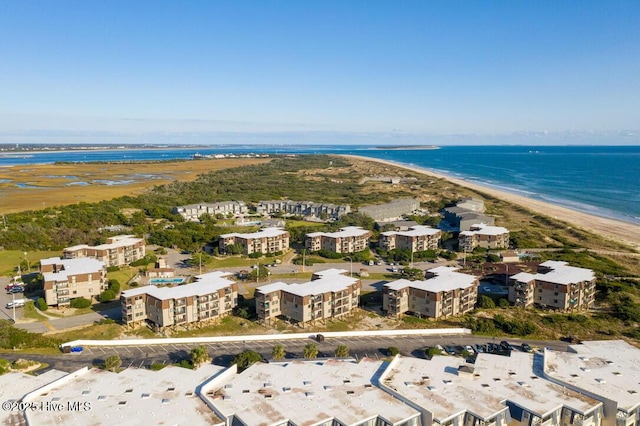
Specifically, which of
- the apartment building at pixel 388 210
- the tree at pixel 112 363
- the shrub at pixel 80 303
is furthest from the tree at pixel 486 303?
A: the apartment building at pixel 388 210

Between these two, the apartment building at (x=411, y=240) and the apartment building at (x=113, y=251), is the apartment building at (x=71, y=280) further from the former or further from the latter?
the apartment building at (x=411, y=240)

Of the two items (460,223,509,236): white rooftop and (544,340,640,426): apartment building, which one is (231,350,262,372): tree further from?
(460,223,509,236): white rooftop

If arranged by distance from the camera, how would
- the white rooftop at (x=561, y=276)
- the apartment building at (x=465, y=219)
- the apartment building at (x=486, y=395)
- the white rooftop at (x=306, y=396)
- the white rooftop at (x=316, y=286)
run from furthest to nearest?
the apartment building at (x=465, y=219)
the white rooftop at (x=561, y=276)
the white rooftop at (x=316, y=286)
the apartment building at (x=486, y=395)
the white rooftop at (x=306, y=396)

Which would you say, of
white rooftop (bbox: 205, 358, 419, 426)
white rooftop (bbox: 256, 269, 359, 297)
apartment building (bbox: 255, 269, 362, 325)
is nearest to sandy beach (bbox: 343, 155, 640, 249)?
white rooftop (bbox: 256, 269, 359, 297)

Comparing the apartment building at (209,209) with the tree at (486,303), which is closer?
the tree at (486,303)

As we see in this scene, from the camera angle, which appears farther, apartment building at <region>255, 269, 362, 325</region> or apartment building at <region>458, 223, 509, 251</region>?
apartment building at <region>458, 223, 509, 251</region>

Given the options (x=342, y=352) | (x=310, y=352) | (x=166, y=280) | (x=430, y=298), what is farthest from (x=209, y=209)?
(x=342, y=352)

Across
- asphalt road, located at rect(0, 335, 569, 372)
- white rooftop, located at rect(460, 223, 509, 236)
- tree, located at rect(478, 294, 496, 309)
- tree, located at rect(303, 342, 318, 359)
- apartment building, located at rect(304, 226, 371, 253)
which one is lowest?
asphalt road, located at rect(0, 335, 569, 372)
